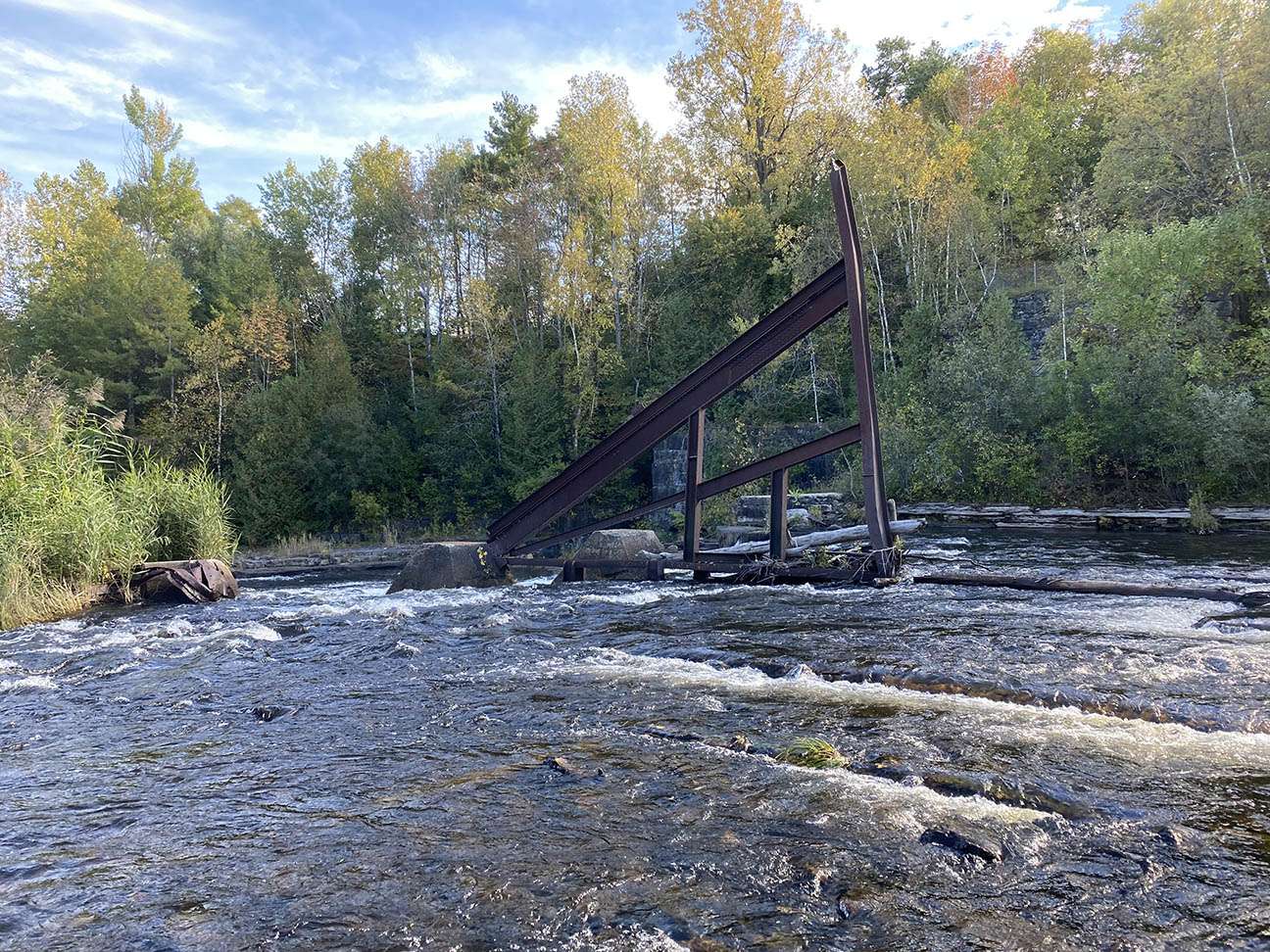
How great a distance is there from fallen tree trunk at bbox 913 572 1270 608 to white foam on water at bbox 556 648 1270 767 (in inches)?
191

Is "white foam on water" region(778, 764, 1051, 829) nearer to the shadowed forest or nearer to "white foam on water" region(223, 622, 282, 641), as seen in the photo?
"white foam on water" region(223, 622, 282, 641)

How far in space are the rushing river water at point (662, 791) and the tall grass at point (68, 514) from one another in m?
3.84

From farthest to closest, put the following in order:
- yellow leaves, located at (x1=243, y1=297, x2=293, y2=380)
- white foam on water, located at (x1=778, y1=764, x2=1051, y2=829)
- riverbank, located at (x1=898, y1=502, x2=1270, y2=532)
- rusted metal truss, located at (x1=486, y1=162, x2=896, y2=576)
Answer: yellow leaves, located at (x1=243, y1=297, x2=293, y2=380) → riverbank, located at (x1=898, y1=502, x2=1270, y2=532) → rusted metal truss, located at (x1=486, y1=162, x2=896, y2=576) → white foam on water, located at (x1=778, y1=764, x2=1051, y2=829)

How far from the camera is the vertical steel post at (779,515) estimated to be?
11039mm

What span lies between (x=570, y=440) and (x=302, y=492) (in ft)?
44.2

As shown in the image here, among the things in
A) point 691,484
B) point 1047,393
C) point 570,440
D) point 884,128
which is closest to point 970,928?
point 691,484

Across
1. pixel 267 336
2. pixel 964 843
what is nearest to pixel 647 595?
pixel 964 843

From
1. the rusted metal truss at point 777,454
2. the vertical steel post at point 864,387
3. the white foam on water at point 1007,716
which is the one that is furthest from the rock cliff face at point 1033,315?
the white foam on water at point 1007,716

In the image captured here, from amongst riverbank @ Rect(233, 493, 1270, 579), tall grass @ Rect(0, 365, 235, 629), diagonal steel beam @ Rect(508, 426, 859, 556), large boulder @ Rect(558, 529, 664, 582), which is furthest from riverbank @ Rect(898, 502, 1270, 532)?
tall grass @ Rect(0, 365, 235, 629)

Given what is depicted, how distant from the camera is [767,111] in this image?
36.1 metres

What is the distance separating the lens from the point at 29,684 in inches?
286

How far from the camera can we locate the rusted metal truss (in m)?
10.2

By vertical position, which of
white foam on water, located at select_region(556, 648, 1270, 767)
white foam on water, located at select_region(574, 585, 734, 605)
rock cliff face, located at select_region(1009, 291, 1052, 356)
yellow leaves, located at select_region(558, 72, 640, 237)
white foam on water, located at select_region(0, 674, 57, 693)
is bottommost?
white foam on water, located at select_region(556, 648, 1270, 767)

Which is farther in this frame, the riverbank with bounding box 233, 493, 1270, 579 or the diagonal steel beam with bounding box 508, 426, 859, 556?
the riverbank with bounding box 233, 493, 1270, 579
